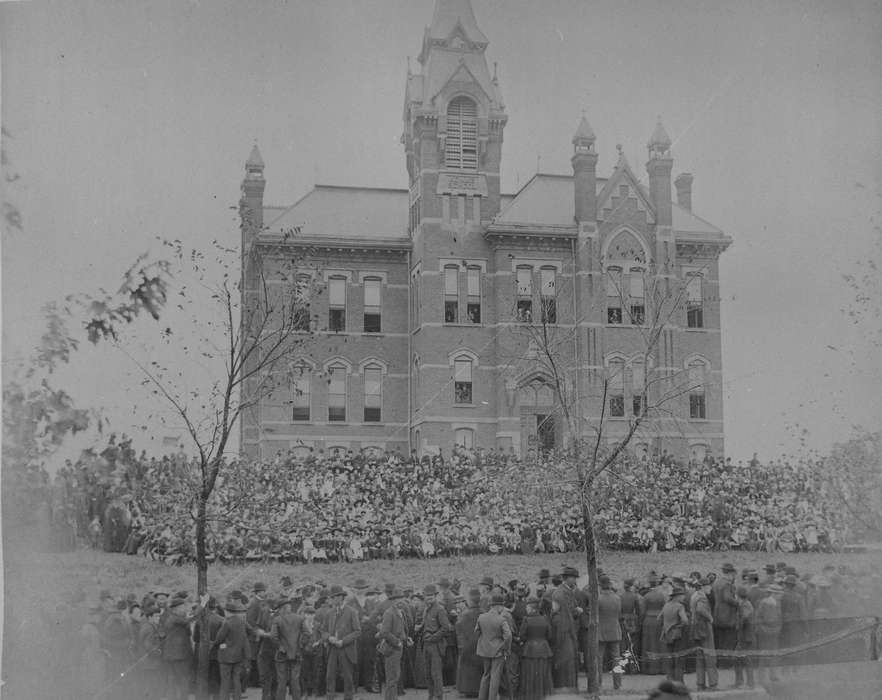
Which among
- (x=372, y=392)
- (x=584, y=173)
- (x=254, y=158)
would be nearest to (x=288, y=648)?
(x=372, y=392)

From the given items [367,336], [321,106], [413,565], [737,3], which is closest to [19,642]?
[413,565]

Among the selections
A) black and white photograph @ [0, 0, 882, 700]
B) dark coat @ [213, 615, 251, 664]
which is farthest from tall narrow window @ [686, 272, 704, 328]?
dark coat @ [213, 615, 251, 664]

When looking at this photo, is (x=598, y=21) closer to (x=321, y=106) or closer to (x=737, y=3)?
(x=737, y=3)

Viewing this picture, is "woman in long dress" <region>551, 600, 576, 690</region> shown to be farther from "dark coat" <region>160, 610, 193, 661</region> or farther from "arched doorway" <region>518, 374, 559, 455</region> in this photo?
"dark coat" <region>160, 610, 193, 661</region>

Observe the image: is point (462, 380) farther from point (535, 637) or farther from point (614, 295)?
point (535, 637)

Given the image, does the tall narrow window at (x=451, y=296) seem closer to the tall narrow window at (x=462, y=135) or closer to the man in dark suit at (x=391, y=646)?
the tall narrow window at (x=462, y=135)

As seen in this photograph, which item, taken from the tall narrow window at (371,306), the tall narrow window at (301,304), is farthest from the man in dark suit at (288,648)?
the tall narrow window at (371,306)
